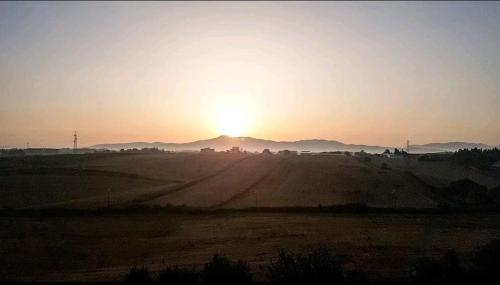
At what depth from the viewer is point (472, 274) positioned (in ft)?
43.8

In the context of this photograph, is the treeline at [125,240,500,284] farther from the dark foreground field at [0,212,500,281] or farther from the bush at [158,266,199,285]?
the dark foreground field at [0,212,500,281]

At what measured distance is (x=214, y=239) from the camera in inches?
1030

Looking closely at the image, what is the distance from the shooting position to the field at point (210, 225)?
21.3 metres

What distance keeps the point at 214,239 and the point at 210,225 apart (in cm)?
481

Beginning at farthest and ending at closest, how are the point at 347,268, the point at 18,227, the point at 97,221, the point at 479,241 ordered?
the point at 97,221
the point at 18,227
the point at 479,241
the point at 347,268

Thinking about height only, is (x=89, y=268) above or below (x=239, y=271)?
below

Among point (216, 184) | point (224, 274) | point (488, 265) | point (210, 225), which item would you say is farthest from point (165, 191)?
point (488, 265)

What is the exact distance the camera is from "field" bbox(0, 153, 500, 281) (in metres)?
21.3

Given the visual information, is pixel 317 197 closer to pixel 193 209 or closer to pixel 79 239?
pixel 193 209

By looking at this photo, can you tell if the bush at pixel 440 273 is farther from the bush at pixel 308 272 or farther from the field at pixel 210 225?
the bush at pixel 308 272

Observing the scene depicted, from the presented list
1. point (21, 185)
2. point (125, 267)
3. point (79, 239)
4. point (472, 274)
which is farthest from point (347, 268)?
point (21, 185)

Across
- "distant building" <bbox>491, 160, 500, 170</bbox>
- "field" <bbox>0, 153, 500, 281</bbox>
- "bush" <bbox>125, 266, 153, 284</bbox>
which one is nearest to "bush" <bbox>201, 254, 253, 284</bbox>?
"bush" <bbox>125, 266, 153, 284</bbox>

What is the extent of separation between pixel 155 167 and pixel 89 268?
5935 cm

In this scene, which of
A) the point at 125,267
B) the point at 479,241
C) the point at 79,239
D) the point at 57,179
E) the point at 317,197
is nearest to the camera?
the point at 125,267
